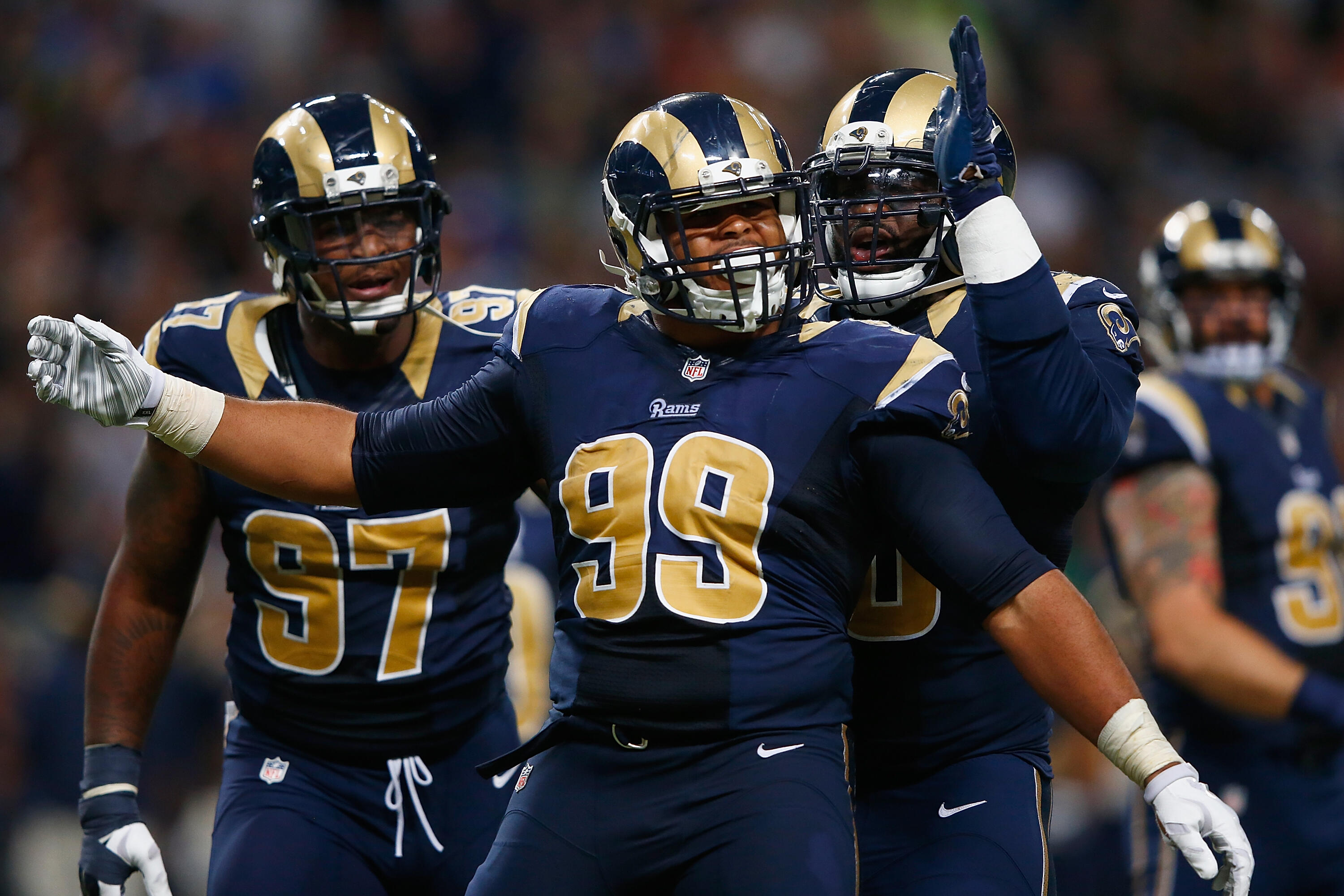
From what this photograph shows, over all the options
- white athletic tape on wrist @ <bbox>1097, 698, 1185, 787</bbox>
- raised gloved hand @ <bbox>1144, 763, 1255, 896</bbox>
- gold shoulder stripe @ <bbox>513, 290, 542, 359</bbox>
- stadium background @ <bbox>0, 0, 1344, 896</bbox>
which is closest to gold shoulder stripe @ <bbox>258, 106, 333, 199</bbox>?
gold shoulder stripe @ <bbox>513, 290, 542, 359</bbox>

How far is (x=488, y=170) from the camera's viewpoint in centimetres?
888

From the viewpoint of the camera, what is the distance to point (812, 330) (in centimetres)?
266

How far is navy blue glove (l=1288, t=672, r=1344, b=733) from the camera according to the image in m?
4.16

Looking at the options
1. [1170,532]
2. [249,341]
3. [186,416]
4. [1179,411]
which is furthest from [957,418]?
[1179,411]

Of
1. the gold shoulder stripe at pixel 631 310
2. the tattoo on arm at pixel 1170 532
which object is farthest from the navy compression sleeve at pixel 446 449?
the tattoo on arm at pixel 1170 532

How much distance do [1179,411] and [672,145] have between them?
7.83 feet

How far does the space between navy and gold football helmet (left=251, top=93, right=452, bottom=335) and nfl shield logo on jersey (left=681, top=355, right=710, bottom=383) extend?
93 centimetres

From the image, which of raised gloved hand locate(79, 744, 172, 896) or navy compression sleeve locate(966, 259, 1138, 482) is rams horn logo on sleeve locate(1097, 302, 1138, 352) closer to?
navy compression sleeve locate(966, 259, 1138, 482)

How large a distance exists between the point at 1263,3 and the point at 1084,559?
13.5ft

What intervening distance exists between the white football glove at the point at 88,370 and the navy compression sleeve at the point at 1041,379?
4.63ft

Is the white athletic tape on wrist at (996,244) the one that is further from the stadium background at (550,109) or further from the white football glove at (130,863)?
the stadium background at (550,109)

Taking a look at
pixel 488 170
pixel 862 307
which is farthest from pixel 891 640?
pixel 488 170

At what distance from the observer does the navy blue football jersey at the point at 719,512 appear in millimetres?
2412

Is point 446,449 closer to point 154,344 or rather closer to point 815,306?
point 815,306
